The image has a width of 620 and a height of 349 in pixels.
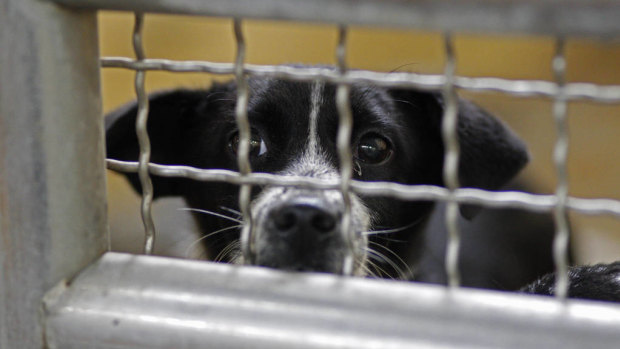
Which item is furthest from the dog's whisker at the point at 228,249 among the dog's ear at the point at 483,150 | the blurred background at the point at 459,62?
the blurred background at the point at 459,62

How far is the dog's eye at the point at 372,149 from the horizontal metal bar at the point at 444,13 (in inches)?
33.2

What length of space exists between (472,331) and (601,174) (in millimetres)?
3177

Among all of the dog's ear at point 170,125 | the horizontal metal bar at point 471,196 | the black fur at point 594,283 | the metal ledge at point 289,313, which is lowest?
the black fur at point 594,283

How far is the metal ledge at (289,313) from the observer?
616mm

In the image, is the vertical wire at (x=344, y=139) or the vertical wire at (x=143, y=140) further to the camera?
the vertical wire at (x=143, y=140)

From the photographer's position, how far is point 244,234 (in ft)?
2.45

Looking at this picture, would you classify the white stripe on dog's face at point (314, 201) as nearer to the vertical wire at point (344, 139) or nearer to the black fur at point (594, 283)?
the vertical wire at point (344, 139)

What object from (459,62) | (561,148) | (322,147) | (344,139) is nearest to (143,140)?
(344,139)

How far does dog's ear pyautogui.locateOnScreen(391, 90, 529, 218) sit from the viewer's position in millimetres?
1570

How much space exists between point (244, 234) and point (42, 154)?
8.8 inches

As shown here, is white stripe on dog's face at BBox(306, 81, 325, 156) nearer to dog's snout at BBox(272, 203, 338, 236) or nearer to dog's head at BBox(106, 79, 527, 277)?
dog's head at BBox(106, 79, 527, 277)

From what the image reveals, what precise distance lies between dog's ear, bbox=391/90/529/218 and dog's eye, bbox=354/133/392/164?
Result: 133 millimetres

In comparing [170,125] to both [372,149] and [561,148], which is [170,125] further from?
[561,148]

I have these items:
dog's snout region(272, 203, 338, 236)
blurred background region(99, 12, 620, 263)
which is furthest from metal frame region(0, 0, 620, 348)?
blurred background region(99, 12, 620, 263)
